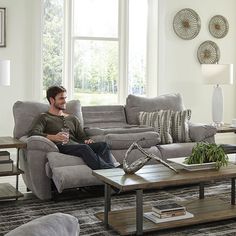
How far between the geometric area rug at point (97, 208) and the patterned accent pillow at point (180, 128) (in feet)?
2.06

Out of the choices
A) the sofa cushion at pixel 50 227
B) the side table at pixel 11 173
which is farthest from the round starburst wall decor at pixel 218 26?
the sofa cushion at pixel 50 227

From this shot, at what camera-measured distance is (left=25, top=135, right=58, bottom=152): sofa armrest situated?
14.0ft

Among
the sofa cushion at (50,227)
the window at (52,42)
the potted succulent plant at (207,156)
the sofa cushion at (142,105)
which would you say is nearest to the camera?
the sofa cushion at (50,227)

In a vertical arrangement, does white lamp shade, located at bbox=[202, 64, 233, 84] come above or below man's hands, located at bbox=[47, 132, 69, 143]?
above

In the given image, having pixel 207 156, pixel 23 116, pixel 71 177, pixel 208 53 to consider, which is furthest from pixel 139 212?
pixel 208 53

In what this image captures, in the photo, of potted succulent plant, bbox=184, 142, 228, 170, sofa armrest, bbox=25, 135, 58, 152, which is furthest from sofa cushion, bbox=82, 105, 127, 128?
potted succulent plant, bbox=184, 142, 228, 170

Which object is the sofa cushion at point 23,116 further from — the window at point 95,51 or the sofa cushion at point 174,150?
the window at point 95,51

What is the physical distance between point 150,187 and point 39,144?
1374 millimetres

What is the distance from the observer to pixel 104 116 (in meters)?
5.45

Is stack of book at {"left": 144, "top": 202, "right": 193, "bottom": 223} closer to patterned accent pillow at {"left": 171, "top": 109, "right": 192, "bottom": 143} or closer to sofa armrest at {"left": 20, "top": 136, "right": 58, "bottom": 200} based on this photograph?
sofa armrest at {"left": 20, "top": 136, "right": 58, "bottom": 200}

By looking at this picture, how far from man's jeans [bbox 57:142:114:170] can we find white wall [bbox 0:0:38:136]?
67.6 inches

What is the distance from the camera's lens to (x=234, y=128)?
19.0 ft

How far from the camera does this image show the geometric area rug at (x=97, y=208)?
3.51 metres

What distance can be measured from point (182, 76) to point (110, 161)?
119 inches
